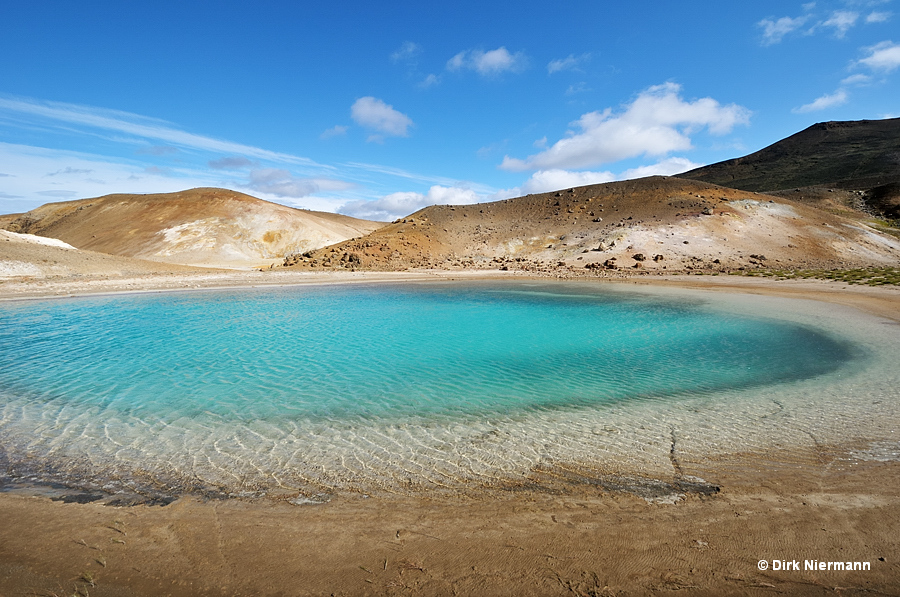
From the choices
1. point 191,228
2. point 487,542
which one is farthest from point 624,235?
point 191,228

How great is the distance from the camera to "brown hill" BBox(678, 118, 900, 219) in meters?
55.6

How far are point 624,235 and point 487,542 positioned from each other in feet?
131

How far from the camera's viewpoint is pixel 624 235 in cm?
3959

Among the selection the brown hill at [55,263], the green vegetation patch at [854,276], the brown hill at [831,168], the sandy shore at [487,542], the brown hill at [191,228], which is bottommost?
the sandy shore at [487,542]

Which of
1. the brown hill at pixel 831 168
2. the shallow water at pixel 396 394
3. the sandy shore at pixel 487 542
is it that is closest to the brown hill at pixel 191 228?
the shallow water at pixel 396 394

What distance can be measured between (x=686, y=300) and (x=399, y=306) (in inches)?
539

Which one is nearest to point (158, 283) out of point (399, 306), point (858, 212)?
point (399, 306)

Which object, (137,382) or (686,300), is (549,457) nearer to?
(137,382)

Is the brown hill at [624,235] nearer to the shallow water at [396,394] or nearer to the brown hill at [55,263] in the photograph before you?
the brown hill at [55,263]

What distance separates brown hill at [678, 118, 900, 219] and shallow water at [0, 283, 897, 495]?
57.2 meters

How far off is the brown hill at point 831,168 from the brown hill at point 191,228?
68315 mm

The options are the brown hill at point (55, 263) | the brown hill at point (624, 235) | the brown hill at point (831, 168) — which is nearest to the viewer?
the brown hill at point (55, 263)

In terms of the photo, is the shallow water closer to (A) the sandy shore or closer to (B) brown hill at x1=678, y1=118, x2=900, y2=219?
(A) the sandy shore

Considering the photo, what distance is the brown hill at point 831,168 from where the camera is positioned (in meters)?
55.6
